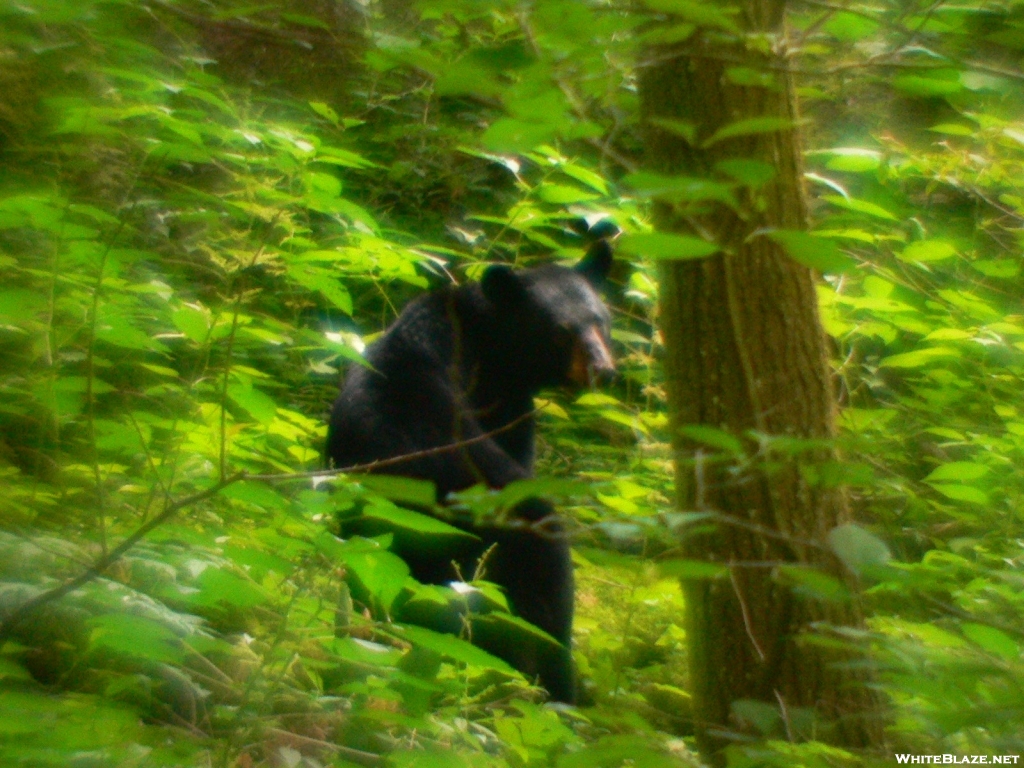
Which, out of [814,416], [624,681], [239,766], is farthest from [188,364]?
[814,416]

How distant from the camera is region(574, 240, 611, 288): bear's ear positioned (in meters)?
5.35

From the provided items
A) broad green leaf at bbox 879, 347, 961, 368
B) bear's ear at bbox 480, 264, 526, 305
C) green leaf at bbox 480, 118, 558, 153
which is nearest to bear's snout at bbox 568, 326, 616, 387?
bear's ear at bbox 480, 264, 526, 305

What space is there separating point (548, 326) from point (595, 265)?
67cm

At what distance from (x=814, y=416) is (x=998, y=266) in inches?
105

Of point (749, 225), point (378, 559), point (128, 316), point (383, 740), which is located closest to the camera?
point (378, 559)

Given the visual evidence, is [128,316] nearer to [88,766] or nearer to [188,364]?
[88,766]

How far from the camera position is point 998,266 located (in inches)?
181

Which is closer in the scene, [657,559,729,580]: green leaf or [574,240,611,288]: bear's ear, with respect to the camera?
[657,559,729,580]: green leaf

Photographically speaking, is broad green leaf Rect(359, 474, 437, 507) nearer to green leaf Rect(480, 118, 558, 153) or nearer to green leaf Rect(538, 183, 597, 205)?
green leaf Rect(480, 118, 558, 153)

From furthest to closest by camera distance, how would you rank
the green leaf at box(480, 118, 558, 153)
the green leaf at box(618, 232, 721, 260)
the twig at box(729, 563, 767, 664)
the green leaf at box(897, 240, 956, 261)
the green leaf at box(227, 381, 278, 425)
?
1. the green leaf at box(897, 240, 956, 261)
2. the twig at box(729, 563, 767, 664)
3. the green leaf at box(227, 381, 278, 425)
4. the green leaf at box(480, 118, 558, 153)
5. the green leaf at box(618, 232, 721, 260)

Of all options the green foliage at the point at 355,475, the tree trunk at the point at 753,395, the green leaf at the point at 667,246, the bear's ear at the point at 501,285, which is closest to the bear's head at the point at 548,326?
the bear's ear at the point at 501,285

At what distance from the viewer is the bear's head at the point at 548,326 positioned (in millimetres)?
4875

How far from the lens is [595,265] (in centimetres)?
544

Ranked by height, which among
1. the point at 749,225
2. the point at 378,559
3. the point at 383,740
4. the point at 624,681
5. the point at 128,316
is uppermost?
the point at 749,225
